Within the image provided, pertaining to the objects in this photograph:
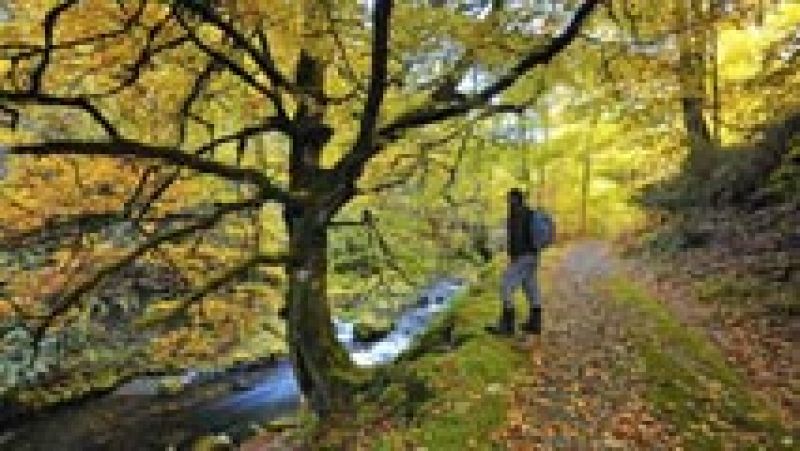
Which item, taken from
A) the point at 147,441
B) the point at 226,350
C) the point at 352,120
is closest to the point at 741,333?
the point at 352,120

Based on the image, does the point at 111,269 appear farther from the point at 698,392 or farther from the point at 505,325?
the point at 698,392

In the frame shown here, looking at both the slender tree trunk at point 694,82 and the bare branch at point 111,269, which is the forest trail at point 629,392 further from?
the slender tree trunk at point 694,82

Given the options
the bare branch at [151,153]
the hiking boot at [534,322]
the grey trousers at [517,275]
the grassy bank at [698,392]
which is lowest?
the grassy bank at [698,392]

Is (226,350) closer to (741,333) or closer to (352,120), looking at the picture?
(352,120)

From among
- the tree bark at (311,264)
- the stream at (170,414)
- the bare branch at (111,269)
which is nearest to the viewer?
the bare branch at (111,269)

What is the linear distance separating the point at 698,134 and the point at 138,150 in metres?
18.9

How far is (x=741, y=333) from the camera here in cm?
1205

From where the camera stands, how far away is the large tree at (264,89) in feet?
A: 30.4

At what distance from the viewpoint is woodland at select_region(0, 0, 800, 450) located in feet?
30.0

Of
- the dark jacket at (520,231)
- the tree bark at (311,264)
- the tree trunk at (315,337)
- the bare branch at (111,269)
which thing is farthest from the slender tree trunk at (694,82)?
the bare branch at (111,269)

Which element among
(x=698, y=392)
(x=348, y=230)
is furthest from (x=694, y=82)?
(x=698, y=392)

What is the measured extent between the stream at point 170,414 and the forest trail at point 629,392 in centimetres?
531

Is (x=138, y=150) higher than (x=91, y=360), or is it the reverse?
(x=138, y=150)

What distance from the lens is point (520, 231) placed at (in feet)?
36.4
